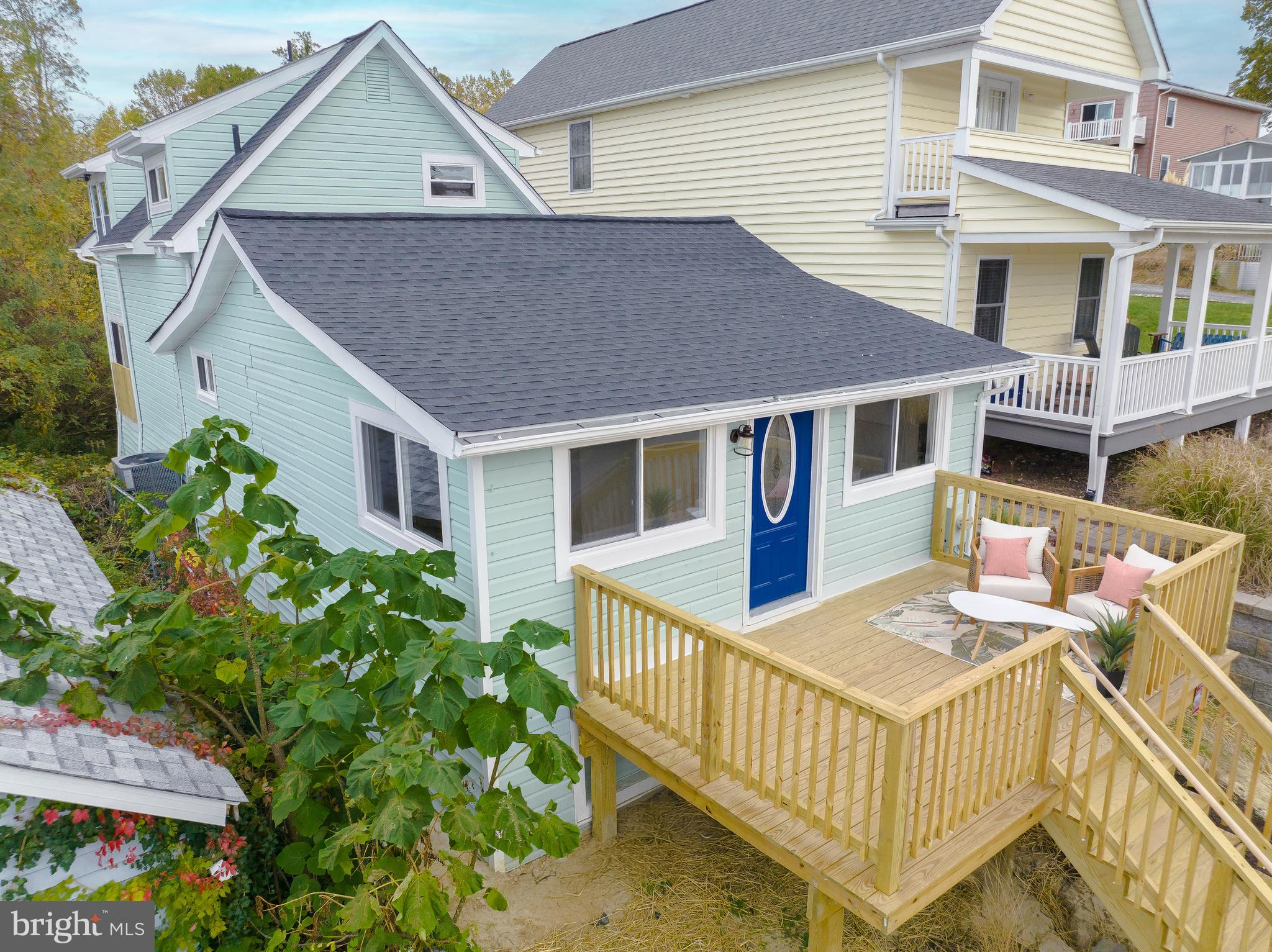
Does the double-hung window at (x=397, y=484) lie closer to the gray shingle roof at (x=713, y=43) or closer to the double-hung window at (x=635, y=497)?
the double-hung window at (x=635, y=497)

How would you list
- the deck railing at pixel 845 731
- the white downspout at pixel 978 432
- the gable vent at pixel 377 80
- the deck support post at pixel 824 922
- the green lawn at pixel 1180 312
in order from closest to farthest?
1. the deck railing at pixel 845 731
2. the deck support post at pixel 824 922
3. the white downspout at pixel 978 432
4. the gable vent at pixel 377 80
5. the green lawn at pixel 1180 312

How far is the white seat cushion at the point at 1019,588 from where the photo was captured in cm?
839

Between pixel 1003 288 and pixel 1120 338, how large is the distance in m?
3.28

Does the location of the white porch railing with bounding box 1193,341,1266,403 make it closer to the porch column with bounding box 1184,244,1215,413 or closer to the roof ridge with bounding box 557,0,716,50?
the porch column with bounding box 1184,244,1215,413

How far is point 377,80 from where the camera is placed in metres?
14.7

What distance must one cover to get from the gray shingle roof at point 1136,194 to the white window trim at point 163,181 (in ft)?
41.2

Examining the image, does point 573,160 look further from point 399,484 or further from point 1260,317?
point 399,484

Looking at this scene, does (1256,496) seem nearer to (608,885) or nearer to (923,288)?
(923,288)

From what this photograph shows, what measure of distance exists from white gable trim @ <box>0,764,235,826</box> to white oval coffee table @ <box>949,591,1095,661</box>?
229 inches

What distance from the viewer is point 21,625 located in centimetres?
504

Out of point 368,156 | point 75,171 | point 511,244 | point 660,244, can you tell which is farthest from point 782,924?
point 75,171

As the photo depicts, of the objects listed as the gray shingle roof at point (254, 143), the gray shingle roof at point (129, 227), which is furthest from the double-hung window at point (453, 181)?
the gray shingle roof at point (129, 227)

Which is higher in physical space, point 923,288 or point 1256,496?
point 923,288

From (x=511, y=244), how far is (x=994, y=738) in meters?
6.78
